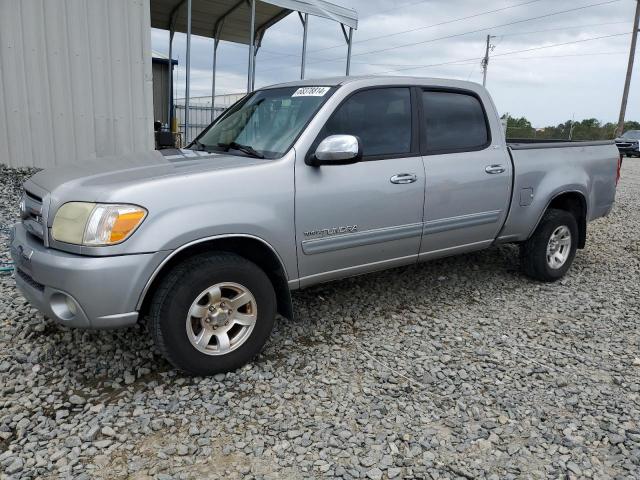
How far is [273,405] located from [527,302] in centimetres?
279

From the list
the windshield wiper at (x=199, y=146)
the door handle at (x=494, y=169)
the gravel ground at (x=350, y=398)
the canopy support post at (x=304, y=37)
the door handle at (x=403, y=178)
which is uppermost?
the canopy support post at (x=304, y=37)

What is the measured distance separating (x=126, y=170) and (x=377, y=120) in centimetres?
181

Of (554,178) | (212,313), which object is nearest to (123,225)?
(212,313)

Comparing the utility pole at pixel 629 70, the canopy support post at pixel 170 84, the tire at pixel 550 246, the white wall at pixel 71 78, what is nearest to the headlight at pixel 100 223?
the tire at pixel 550 246

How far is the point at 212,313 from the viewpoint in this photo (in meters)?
3.08

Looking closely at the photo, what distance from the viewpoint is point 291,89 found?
4.00 m

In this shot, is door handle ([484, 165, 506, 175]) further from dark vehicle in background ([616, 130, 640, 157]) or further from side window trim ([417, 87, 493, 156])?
dark vehicle in background ([616, 130, 640, 157])

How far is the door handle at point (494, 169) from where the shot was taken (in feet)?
14.2

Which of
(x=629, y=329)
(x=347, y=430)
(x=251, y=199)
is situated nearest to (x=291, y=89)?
(x=251, y=199)

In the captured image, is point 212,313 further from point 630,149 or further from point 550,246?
point 630,149

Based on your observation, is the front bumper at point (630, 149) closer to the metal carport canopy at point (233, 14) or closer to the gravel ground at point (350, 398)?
the metal carport canopy at point (233, 14)

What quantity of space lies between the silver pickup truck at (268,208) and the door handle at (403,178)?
0.06 feet

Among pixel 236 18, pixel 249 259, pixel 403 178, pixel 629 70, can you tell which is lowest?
pixel 249 259

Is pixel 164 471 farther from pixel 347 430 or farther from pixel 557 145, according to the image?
pixel 557 145
